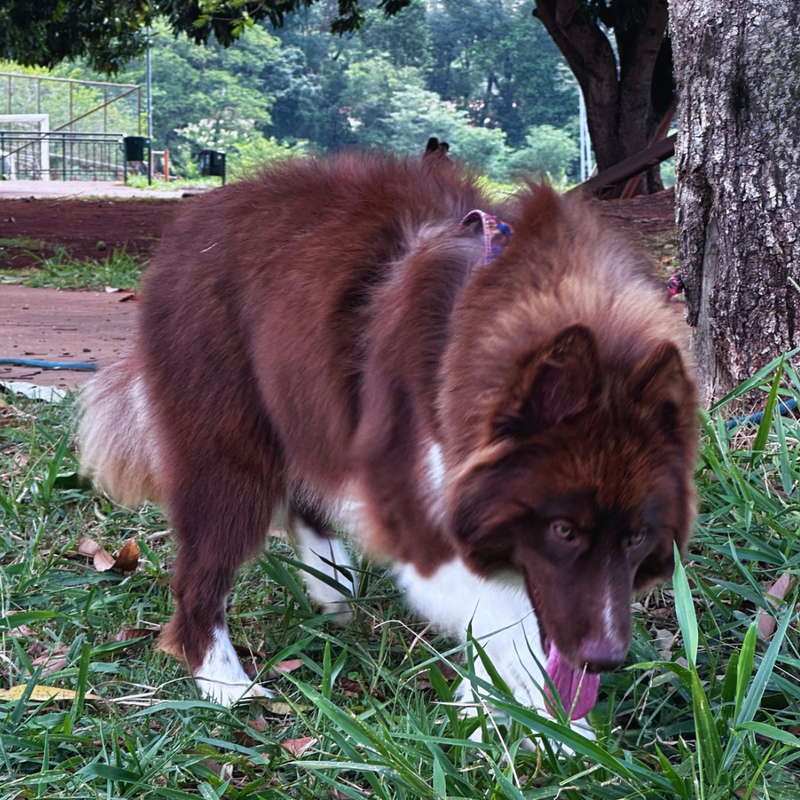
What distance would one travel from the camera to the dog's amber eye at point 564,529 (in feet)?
6.55

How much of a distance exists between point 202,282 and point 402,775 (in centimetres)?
154

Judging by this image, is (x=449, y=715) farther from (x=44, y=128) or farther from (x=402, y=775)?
(x=44, y=128)

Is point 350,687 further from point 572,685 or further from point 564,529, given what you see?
point 564,529

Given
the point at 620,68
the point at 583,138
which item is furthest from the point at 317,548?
the point at 583,138

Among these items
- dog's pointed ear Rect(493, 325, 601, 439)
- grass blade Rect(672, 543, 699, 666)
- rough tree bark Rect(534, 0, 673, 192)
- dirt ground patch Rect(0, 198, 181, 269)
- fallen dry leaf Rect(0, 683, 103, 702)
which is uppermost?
rough tree bark Rect(534, 0, 673, 192)

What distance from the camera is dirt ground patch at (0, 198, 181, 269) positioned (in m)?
10.3

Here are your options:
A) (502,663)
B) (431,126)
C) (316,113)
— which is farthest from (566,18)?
(316,113)

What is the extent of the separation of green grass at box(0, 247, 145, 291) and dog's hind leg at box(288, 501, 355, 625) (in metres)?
5.48

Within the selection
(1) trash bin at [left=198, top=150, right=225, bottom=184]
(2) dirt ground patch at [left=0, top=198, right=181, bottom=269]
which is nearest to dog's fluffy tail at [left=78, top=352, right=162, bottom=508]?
(2) dirt ground patch at [left=0, top=198, right=181, bottom=269]

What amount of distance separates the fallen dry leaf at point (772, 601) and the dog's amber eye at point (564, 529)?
0.73 meters

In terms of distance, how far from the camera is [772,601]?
2.48 m

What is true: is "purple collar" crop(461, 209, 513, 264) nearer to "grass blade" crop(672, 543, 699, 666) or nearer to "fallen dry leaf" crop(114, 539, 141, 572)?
"grass blade" crop(672, 543, 699, 666)

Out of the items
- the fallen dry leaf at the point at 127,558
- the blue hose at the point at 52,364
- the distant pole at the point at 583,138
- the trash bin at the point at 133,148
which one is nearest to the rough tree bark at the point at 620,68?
the distant pole at the point at 583,138

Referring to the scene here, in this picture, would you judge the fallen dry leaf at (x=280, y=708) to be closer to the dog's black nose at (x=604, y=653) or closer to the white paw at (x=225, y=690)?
the white paw at (x=225, y=690)
